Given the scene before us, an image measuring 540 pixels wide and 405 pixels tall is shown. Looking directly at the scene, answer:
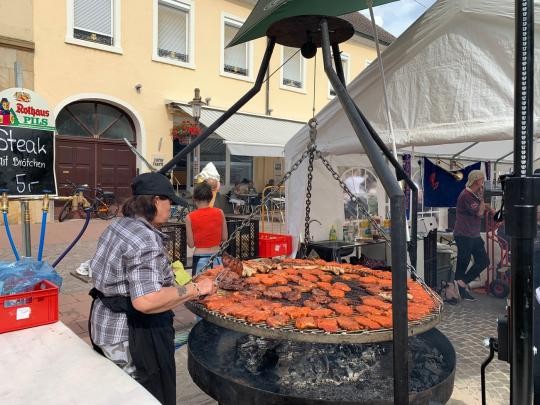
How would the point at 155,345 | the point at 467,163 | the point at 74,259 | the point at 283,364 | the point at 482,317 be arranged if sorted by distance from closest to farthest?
the point at 155,345, the point at 283,364, the point at 482,317, the point at 74,259, the point at 467,163

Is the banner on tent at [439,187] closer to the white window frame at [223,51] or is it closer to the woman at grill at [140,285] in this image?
the woman at grill at [140,285]

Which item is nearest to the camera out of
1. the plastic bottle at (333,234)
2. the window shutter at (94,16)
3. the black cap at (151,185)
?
the black cap at (151,185)

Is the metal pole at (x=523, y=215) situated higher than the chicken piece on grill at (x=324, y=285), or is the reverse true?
the metal pole at (x=523, y=215)

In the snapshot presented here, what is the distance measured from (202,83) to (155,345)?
13.4 metres

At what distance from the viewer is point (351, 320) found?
7.35 feet

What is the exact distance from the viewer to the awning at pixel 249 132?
13.3 m

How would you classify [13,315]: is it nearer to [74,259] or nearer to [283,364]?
[283,364]

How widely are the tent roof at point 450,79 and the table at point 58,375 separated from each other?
3427mm

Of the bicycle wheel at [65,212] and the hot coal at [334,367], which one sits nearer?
the hot coal at [334,367]

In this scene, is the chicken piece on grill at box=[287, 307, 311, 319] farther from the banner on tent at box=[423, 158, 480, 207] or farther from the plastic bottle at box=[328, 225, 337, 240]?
the banner on tent at box=[423, 158, 480, 207]

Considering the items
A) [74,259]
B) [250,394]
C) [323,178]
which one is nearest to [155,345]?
[250,394]

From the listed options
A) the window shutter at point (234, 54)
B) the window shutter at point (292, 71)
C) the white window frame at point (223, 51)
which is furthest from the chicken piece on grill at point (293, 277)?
the window shutter at point (292, 71)

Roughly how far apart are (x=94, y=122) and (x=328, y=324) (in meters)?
12.4

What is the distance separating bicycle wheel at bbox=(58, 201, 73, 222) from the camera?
11.8 metres
